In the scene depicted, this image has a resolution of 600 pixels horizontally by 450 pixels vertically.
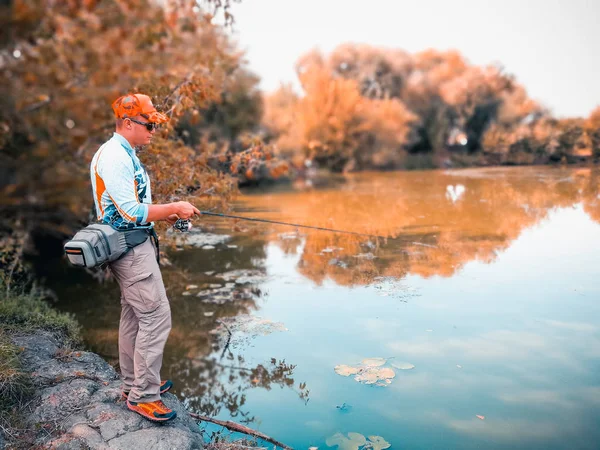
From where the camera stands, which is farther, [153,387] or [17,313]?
[17,313]

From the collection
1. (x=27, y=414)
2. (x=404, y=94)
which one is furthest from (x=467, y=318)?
(x=404, y=94)

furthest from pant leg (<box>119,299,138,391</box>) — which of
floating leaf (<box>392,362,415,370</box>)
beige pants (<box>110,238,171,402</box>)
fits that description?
floating leaf (<box>392,362,415,370</box>)

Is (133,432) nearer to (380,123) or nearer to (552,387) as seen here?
(552,387)

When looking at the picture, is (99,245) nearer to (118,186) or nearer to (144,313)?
(118,186)

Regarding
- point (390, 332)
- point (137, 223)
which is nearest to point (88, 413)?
point (137, 223)

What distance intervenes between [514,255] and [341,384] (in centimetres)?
486

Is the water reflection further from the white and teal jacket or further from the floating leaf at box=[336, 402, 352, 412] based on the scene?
the white and teal jacket

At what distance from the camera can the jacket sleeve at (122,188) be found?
2.86 metres

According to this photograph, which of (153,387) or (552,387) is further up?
(153,387)

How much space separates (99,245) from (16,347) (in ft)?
4.71

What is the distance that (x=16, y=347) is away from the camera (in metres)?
3.73

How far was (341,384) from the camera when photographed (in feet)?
14.0

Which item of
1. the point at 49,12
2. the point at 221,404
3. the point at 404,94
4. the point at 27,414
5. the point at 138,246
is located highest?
the point at 404,94

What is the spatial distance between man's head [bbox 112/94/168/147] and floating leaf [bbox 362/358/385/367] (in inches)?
104
